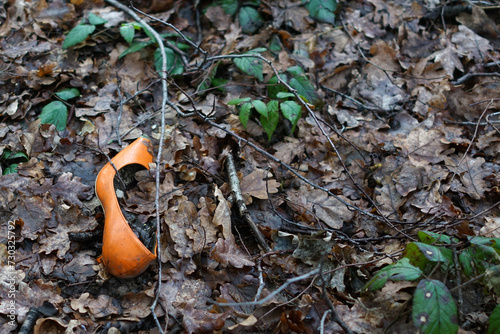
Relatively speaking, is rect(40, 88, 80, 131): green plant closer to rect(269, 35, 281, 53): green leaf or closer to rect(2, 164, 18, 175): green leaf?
rect(2, 164, 18, 175): green leaf

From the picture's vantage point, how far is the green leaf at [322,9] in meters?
3.50

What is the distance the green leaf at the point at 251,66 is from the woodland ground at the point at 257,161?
10cm

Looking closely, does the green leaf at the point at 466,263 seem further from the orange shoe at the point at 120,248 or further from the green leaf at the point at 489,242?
the orange shoe at the point at 120,248

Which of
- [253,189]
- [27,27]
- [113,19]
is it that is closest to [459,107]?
[253,189]

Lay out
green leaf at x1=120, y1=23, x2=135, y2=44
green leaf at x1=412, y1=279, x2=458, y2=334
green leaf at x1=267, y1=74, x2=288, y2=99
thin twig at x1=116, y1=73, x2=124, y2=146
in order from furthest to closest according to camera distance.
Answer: green leaf at x1=120, y1=23, x2=135, y2=44, green leaf at x1=267, y1=74, x2=288, y2=99, thin twig at x1=116, y1=73, x2=124, y2=146, green leaf at x1=412, y1=279, x2=458, y2=334

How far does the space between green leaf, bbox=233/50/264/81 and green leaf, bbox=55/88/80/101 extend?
134 centimetres

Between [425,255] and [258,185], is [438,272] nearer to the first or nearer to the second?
[425,255]

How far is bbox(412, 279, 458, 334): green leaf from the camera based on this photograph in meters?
1.45

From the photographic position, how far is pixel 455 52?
3.27m

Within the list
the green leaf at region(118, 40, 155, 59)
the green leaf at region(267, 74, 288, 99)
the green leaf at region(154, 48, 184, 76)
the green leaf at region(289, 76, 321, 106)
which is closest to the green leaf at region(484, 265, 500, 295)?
the green leaf at region(289, 76, 321, 106)

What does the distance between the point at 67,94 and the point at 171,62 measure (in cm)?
88

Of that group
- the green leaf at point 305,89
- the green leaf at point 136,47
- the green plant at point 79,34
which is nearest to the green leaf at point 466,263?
the green leaf at point 305,89

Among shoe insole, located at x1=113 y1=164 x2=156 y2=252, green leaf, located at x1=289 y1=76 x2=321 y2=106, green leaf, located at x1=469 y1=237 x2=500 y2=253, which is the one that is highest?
green leaf, located at x1=469 y1=237 x2=500 y2=253

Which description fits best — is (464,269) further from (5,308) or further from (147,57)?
(147,57)
